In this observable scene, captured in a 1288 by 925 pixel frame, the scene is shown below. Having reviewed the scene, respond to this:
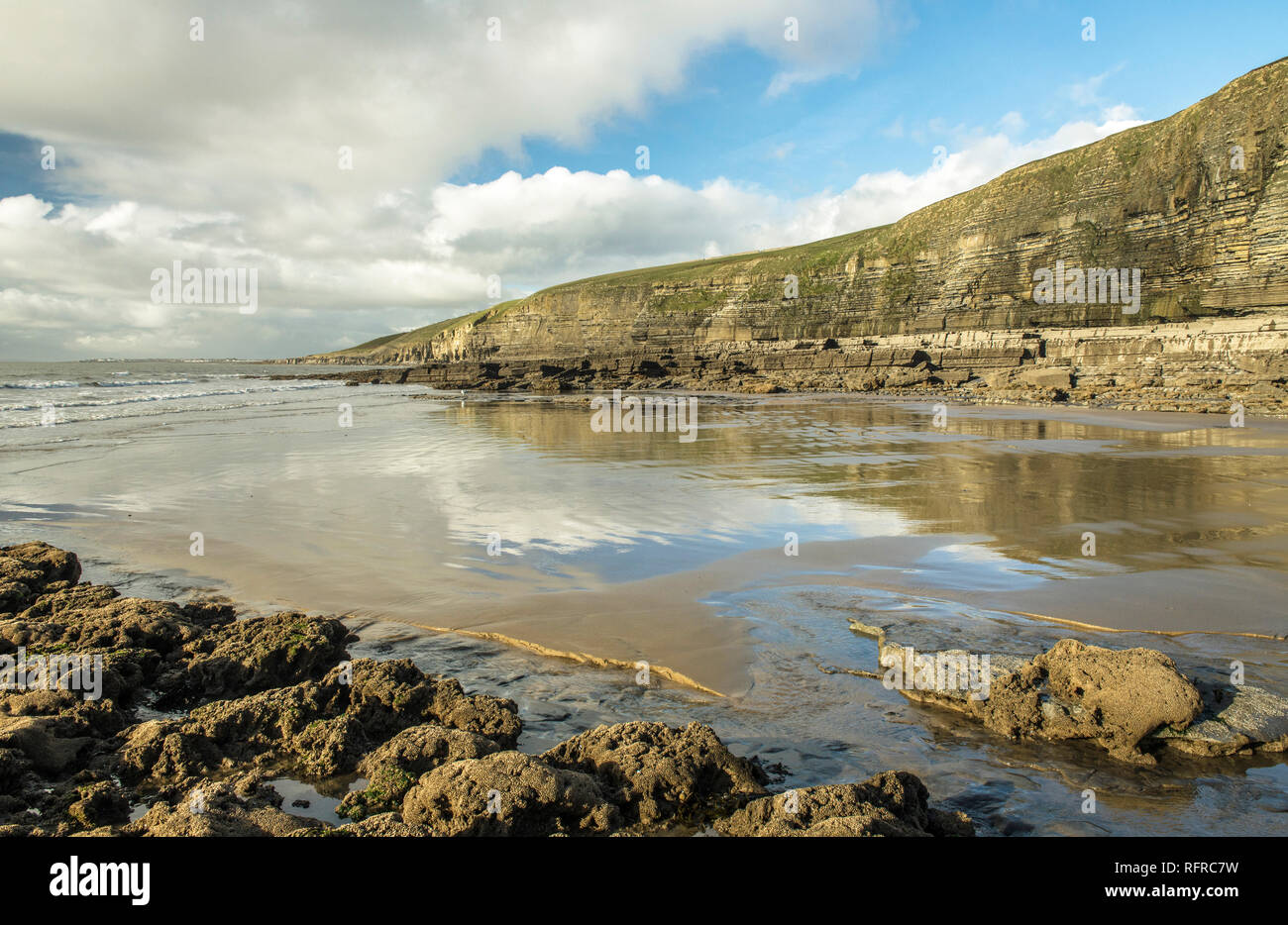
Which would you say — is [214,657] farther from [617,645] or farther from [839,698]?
[839,698]

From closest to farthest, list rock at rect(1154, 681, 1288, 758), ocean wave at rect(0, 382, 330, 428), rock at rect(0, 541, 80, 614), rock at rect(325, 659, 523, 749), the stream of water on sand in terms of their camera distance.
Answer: rock at rect(1154, 681, 1288, 758)
the stream of water on sand
rock at rect(325, 659, 523, 749)
rock at rect(0, 541, 80, 614)
ocean wave at rect(0, 382, 330, 428)

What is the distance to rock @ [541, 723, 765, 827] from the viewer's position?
135 inches

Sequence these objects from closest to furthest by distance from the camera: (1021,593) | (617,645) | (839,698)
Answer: (839,698), (617,645), (1021,593)

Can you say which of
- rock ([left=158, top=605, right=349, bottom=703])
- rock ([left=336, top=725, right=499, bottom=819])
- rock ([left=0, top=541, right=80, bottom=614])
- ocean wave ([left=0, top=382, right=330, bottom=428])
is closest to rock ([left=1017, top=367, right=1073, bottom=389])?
rock ([left=158, top=605, right=349, bottom=703])

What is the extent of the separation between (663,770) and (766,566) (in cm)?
451

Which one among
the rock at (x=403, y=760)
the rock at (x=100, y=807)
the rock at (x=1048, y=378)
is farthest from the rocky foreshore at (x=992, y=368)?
the rock at (x=100, y=807)

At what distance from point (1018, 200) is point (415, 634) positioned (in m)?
A: 59.9

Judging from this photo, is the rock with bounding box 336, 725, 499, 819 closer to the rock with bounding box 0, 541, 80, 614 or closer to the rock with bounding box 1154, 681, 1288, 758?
the rock with bounding box 1154, 681, 1288, 758

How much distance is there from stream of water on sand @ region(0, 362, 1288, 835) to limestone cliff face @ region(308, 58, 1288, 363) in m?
26.0

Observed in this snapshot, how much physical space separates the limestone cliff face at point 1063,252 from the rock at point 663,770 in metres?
43.0

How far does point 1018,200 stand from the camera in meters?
Answer: 52.1

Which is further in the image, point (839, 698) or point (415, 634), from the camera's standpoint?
point (415, 634)
